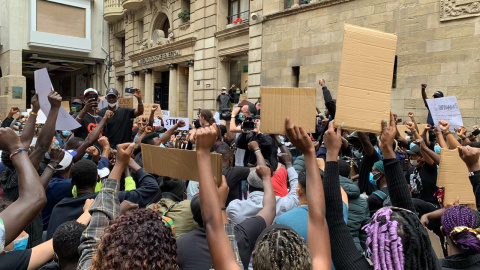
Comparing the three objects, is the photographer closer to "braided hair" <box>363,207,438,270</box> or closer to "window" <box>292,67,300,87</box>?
"braided hair" <box>363,207,438,270</box>

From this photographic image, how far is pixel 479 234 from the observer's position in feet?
7.27

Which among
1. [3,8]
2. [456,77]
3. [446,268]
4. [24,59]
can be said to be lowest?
[446,268]

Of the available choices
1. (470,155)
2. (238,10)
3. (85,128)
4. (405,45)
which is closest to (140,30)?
(238,10)

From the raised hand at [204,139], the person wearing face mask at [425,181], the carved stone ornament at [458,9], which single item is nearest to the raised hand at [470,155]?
the person wearing face mask at [425,181]

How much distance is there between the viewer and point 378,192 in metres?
3.68

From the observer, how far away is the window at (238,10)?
15.9 metres

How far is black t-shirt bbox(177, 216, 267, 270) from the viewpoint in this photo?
219 cm

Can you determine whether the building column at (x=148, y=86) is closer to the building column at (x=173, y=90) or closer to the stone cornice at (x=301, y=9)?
the building column at (x=173, y=90)

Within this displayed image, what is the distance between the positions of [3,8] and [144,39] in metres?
9.93

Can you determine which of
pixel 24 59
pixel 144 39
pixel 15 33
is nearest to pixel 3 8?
pixel 15 33

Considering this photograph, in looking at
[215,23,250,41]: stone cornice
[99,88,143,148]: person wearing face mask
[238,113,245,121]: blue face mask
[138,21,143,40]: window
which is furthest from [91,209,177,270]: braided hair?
[138,21,143,40]: window

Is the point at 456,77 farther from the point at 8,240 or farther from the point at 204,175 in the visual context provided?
the point at 8,240

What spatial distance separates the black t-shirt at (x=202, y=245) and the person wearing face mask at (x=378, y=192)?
156cm

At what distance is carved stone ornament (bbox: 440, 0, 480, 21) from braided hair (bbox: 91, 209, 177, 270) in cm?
977
